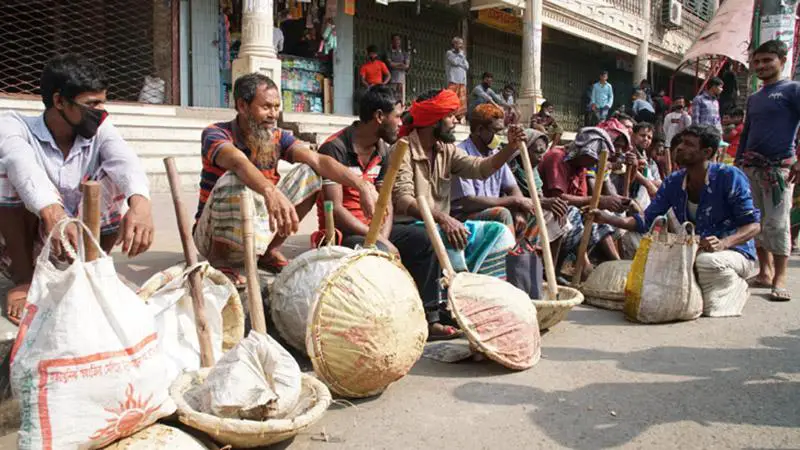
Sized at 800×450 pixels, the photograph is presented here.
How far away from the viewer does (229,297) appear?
8.95 feet

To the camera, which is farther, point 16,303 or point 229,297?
point 229,297

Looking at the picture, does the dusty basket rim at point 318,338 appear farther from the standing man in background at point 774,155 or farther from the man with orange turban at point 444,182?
the standing man in background at point 774,155

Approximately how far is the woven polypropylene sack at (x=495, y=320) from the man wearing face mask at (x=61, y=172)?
1.39 m

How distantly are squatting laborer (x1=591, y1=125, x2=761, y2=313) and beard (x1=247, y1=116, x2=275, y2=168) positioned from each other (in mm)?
2275

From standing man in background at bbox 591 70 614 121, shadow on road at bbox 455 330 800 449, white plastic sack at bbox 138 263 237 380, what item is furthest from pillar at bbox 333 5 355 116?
white plastic sack at bbox 138 263 237 380

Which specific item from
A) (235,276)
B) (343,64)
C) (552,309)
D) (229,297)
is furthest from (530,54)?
(229,297)

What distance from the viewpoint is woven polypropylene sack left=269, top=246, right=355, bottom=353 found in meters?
2.94

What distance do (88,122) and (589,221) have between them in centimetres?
320

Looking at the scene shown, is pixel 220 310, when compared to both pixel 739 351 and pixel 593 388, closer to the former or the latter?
pixel 593 388

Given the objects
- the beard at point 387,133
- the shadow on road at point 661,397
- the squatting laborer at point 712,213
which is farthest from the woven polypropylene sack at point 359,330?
the squatting laborer at point 712,213

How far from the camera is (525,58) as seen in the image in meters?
14.7

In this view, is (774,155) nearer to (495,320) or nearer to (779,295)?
(779,295)

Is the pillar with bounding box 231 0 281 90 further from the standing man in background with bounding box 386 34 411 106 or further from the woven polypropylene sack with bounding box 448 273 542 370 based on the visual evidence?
the woven polypropylene sack with bounding box 448 273 542 370

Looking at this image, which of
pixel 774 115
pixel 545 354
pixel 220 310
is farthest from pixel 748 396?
pixel 774 115
